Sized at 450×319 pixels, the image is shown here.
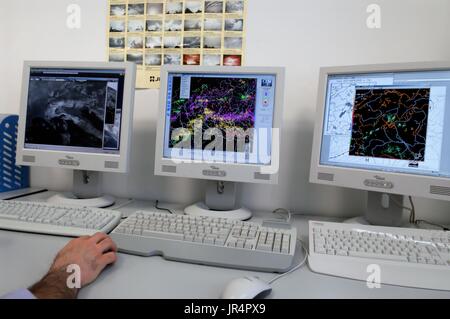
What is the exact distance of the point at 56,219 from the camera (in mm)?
900

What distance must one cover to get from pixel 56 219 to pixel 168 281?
0.46m

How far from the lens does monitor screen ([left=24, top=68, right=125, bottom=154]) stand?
1.10 m

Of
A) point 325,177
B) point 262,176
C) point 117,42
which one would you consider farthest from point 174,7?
point 325,177

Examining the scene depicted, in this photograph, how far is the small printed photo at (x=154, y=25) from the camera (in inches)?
50.9

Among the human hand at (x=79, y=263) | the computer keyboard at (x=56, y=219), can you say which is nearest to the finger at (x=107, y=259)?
the human hand at (x=79, y=263)

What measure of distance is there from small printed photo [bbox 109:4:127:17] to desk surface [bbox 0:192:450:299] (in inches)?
39.0

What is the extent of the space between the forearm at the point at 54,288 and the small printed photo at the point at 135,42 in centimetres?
98

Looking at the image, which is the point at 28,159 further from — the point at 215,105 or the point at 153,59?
the point at 215,105

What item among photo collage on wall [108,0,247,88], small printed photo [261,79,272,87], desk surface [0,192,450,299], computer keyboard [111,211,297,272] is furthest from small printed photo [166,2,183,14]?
desk surface [0,192,450,299]

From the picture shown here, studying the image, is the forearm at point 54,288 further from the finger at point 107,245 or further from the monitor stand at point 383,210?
the monitor stand at point 383,210

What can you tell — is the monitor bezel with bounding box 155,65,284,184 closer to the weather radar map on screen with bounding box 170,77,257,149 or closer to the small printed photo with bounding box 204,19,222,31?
the weather radar map on screen with bounding box 170,77,257,149

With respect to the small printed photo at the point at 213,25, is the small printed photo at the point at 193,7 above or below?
above
